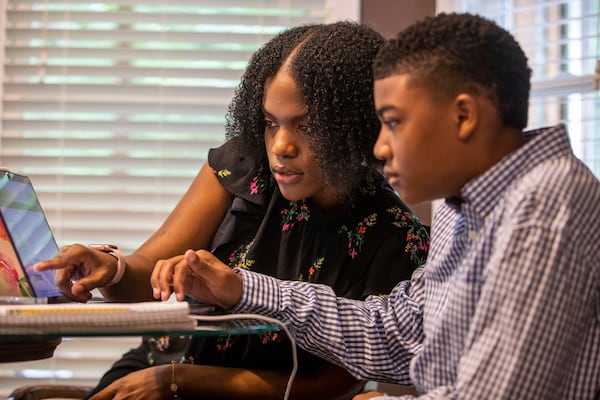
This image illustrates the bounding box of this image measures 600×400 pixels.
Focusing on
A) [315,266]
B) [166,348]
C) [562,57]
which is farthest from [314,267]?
[562,57]

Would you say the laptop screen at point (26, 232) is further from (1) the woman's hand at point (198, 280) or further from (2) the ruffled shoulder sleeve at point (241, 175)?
A: (2) the ruffled shoulder sleeve at point (241, 175)

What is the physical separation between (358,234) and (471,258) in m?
0.63

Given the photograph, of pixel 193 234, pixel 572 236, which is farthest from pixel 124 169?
pixel 572 236

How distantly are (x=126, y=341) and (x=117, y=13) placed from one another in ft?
3.67

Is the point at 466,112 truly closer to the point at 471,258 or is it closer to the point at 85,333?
the point at 471,258

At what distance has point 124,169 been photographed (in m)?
2.74

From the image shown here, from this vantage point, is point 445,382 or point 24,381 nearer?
point 445,382

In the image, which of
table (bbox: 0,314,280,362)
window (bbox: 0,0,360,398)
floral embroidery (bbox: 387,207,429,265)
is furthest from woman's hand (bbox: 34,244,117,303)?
window (bbox: 0,0,360,398)

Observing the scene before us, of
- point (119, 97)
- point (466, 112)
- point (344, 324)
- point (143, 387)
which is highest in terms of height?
point (119, 97)

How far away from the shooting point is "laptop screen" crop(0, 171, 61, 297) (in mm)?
1497

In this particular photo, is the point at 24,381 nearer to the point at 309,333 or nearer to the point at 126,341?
the point at 126,341

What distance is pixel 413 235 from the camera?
5.57 feet

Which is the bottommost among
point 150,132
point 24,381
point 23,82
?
point 24,381

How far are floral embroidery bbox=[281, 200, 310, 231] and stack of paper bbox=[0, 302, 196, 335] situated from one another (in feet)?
2.10
